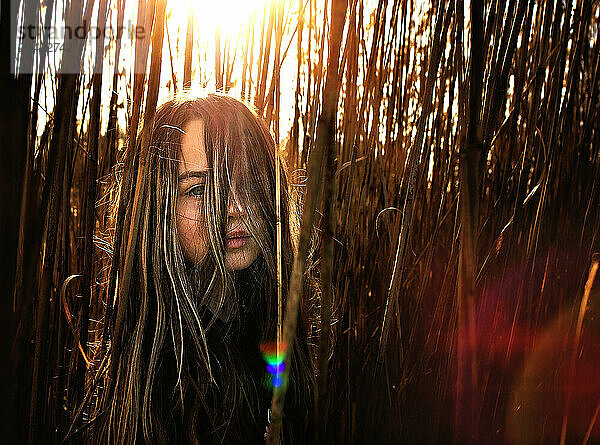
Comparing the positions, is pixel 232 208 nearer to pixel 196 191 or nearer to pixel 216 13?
pixel 196 191

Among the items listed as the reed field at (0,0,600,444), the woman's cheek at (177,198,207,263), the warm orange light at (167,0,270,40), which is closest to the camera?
the reed field at (0,0,600,444)

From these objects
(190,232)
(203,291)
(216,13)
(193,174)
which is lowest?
(203,291)

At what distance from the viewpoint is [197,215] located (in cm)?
98

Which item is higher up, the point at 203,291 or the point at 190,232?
the point at 190,232

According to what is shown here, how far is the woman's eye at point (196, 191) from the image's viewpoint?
3.26 feet

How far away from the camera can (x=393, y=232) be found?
981 mm

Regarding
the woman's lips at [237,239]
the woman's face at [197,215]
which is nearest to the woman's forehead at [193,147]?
the woman's face at [197,215]

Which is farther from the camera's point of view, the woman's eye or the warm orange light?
the woman's eye

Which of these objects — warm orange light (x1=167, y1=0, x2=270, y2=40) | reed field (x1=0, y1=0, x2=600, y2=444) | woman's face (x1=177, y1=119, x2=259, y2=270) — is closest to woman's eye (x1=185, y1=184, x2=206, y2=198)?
woman's face (x1=177, y1=119, x2=259, y2=270)

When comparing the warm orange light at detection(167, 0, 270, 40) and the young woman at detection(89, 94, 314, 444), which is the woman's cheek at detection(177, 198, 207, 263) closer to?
the young woman at detection(89, 94, 314, 444)

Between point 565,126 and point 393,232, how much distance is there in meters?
0.35

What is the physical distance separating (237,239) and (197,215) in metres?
0.08

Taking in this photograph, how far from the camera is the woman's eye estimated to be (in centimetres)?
99

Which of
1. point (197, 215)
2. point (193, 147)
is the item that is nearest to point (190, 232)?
point (197, 215)
